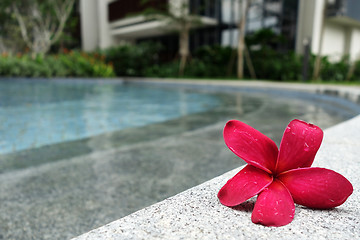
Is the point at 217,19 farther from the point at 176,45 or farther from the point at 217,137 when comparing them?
the point at 217,137

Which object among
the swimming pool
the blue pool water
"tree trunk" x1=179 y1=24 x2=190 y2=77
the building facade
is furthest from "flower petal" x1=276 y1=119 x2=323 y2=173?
"tree trunk" x1=179 y1=24 x2=190 y2=77

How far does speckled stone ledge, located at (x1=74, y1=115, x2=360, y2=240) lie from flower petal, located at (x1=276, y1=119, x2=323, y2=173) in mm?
142

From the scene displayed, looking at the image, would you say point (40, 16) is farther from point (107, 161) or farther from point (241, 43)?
point (107, 161)

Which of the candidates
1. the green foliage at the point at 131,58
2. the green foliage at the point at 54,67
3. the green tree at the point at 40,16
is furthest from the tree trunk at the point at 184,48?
the green tree at the point at 40,16

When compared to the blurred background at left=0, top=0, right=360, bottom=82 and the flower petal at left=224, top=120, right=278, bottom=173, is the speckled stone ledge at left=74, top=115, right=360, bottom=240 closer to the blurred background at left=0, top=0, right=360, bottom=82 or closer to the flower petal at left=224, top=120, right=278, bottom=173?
the flower petal at left=224, top=120, right=278, bottom=173

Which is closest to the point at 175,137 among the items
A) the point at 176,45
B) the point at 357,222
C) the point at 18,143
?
Result: the point at 18,143

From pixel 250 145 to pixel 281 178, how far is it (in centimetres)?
14

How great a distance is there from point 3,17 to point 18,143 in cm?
2434

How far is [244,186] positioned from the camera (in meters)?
0.86

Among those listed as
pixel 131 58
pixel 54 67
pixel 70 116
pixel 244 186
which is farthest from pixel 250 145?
pixel 131 58

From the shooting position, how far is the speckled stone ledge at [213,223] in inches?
29.3

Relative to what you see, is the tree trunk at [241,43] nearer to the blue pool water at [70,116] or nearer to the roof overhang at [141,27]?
the roof overhang at [141,27]

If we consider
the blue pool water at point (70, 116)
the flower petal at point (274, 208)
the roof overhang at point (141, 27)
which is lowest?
the blue pool water at point (70, 116)

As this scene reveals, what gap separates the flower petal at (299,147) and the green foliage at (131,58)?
16356 millimetres
